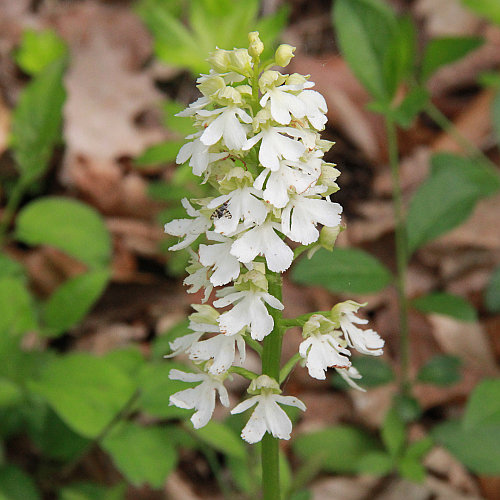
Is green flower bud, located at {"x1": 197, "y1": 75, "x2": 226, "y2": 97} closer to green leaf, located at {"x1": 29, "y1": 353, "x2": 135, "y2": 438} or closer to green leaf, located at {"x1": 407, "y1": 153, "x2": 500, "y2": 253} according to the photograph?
green leaf, located at {"x1": 29, "y1": 353, "x2": 135, "y2": 438}

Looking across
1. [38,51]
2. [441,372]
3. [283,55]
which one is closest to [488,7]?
[441,372]

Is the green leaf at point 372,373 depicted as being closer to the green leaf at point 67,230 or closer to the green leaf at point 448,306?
the green leaf at point 448,306

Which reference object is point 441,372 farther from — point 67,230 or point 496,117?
point 67,230

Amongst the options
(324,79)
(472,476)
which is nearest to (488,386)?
(472,476)

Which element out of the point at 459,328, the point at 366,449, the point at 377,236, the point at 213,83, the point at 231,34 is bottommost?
the point at 366,449

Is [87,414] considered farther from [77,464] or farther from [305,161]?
[305,161]
